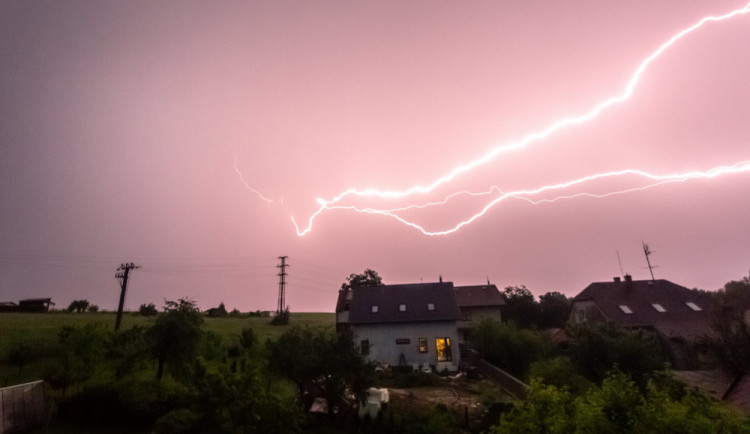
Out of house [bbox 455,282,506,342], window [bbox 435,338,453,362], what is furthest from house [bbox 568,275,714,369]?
window [bbox 435,338,453,362]

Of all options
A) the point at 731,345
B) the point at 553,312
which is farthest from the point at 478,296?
the point at 731,345

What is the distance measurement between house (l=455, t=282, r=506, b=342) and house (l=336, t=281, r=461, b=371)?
8770mm

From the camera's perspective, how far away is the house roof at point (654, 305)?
26.8m

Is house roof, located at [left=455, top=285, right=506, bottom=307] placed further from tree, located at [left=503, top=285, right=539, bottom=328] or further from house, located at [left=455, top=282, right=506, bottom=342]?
tree, located at [left=503, top=285, right=539, bottom=328]

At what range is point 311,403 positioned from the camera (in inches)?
591

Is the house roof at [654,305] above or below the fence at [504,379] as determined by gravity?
above

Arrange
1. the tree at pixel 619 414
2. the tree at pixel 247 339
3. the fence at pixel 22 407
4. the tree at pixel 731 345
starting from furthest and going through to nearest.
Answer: the tree at pixel 247 339
the tree at pixel 731 345
the fence at pixel 22 407
the tree at pixel 619 414

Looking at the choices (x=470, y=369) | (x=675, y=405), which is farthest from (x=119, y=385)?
(x=470, y=369)

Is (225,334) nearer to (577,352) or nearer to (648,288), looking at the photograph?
(577,352)

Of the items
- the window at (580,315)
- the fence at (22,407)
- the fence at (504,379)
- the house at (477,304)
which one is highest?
the house at (477,304)

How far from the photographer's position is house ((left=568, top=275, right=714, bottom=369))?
25258 mm

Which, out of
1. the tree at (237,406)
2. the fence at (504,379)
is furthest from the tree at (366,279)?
the tree at (237,406)

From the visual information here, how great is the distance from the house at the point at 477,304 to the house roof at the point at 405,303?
26.5 ft

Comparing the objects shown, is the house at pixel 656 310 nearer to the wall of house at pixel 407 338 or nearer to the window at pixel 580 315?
the window at pixel 580 315
